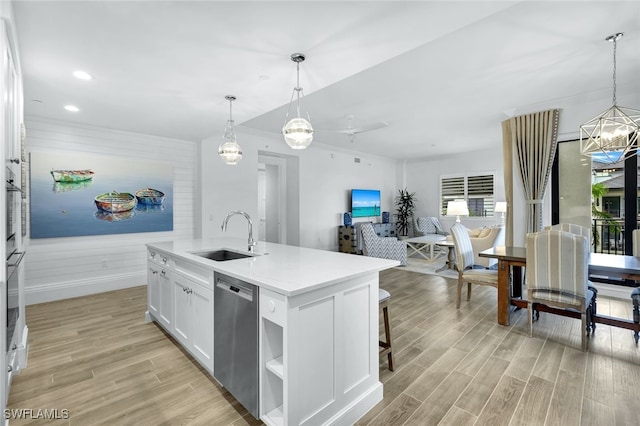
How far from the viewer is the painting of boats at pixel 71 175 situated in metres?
4.17

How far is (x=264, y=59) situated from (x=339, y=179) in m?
5.39

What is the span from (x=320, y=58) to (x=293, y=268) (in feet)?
5.52

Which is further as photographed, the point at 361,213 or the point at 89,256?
the point at 361,213

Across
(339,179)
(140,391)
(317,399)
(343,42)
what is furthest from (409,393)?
(339,179)

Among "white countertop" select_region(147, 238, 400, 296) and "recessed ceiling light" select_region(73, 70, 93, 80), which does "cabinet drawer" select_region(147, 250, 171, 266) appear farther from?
"recessed ceiling light" select_region(73, 70, 93, 80)

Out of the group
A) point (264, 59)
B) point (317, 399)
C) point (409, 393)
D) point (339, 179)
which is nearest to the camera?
point (317, 399)

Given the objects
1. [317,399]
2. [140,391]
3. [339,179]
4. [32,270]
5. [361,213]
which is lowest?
[140,391]

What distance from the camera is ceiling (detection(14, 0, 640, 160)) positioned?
1.95 meters

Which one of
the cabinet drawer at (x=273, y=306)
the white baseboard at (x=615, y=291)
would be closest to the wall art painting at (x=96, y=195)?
the cabinet drawer at (x=273, y=306)

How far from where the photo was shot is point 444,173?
8891 millimetres

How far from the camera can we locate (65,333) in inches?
124

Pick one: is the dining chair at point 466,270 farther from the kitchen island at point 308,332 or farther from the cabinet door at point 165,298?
the cabinet door at point 165,298

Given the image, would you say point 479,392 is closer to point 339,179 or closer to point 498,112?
point 498,112

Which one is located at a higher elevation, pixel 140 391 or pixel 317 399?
pixel 317 399
